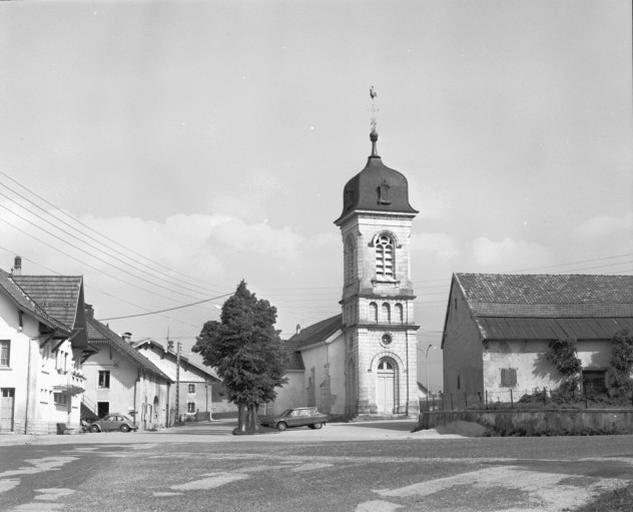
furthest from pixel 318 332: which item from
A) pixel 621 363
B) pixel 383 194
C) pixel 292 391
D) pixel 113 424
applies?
pixel 621 363

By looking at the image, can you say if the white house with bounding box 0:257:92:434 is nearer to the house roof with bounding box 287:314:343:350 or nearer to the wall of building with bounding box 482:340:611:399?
the wall of building with bounding box 482:340:611:399

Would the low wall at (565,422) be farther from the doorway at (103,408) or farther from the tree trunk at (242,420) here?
the doorway at (103,408)

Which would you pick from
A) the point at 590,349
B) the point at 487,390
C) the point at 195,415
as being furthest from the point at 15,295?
the point at 195,415

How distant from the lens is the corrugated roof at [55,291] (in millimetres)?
53500

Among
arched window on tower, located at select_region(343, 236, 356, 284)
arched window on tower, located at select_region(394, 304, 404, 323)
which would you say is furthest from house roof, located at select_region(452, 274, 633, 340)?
arched window on tower, located at select_region(343, 236, 356, 284)

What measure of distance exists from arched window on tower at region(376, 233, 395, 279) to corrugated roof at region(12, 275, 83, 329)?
3149 centimetres

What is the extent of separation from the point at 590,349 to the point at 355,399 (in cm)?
2480

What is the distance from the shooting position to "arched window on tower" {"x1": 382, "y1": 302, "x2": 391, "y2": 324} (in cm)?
7944

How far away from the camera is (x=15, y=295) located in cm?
4969

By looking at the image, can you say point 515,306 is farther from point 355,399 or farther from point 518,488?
point 518,488

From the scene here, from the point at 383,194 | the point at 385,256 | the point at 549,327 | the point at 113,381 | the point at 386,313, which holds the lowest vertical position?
the point at 113,381

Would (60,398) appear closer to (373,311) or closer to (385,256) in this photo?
(373,311)

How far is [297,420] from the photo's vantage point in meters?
62.3

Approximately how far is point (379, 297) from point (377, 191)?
28.6ft
